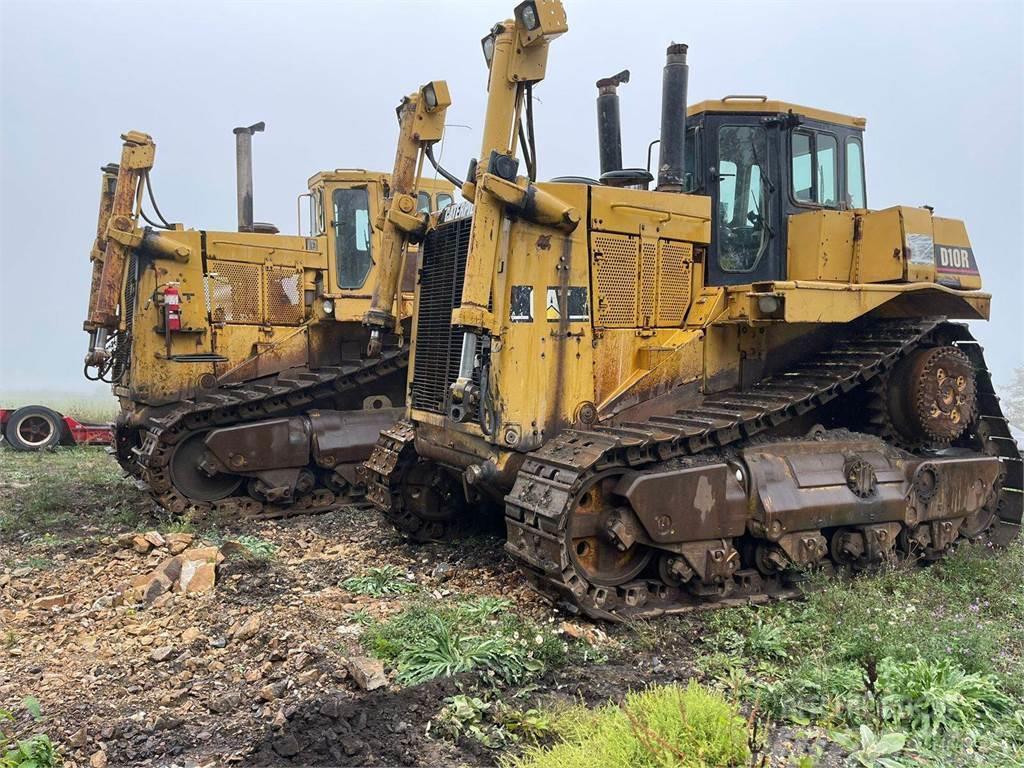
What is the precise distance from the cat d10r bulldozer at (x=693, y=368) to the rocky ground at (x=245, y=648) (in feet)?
2.22

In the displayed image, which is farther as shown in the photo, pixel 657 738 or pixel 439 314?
pixel 439 314

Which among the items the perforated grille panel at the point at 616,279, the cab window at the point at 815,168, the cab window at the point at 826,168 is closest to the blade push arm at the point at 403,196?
the perforated grille panel at the point at 616,279

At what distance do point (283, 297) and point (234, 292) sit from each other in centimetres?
60

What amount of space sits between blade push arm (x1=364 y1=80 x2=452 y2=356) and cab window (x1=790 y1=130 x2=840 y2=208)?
307 cm

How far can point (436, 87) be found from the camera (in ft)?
24.5

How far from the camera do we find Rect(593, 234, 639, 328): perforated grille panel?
643 cm

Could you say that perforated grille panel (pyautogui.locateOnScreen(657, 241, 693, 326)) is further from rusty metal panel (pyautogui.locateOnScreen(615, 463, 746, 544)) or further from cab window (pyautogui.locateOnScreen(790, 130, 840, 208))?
rusty metal panel (pyautogui.locateOnScreen(615, 463, 746, 544))

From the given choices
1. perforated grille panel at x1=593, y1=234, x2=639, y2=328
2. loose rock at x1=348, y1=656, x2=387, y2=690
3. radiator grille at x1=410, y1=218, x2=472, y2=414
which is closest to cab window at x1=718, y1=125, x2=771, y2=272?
perforated grille panel at x1=593, y1=234, x2=639, y2=328

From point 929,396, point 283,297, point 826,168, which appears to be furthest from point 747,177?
point 283,297

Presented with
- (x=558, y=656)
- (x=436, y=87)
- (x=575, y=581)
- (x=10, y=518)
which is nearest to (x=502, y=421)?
(x=575, y=581)

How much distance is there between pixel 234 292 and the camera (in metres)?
10.4

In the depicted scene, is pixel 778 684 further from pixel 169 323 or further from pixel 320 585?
pixel 169 323

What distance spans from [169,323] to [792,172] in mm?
6974

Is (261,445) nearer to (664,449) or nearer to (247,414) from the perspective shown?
(247,414)
